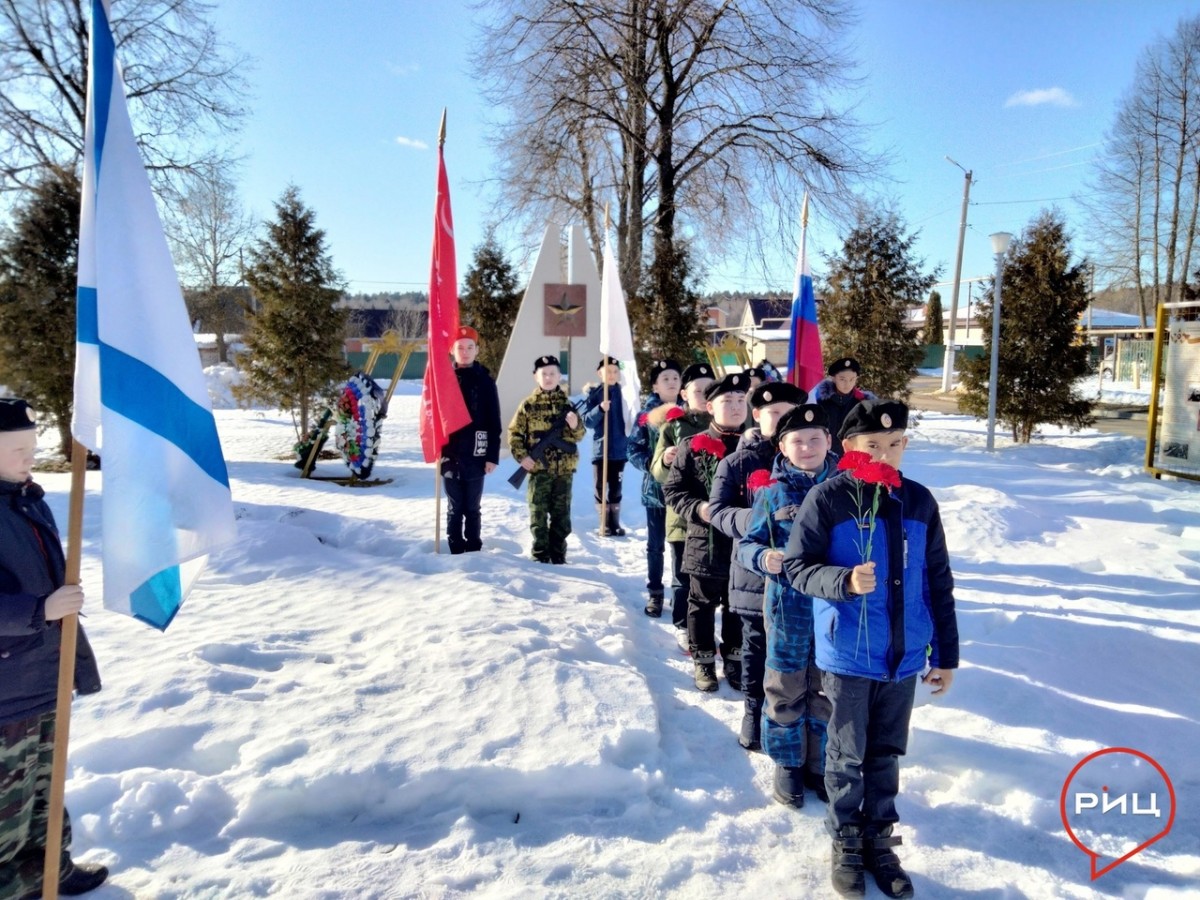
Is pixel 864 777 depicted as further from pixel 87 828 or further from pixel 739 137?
pixel 739 137

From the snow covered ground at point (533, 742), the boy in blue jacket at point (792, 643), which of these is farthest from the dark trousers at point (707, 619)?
the boy in blue jacket at point (792, 643)

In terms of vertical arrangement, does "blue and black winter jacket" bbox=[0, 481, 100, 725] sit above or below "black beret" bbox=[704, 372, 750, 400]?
below

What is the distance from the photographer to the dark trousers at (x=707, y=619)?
13.6 ft

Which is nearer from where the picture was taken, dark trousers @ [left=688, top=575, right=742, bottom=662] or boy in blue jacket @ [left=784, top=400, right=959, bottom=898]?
boy in blue jacket @ [left=784, top=400, right=959, bottom=898]

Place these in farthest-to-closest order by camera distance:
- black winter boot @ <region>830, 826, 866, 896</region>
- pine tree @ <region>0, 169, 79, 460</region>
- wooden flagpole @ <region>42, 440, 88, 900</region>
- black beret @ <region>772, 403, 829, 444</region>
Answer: pine tree @ <region>0, 169, 79, 460</region> < black beret @ <region>772, 403, 829, 444</region> < black winter boot @ <region>830, 826, 866, 896</region> < wooden flagpole @ <region>42, 440, 88, 900</region>

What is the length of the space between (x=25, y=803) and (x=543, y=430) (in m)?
4.46

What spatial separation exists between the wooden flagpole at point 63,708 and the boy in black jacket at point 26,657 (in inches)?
3.0

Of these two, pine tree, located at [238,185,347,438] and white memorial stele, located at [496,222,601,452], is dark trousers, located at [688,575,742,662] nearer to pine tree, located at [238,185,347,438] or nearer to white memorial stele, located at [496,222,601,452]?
white memorial stele, located at [496,222,601,452]

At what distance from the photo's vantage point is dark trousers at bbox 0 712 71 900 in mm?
2291

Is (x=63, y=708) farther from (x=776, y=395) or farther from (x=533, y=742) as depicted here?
(x=776, y=395)

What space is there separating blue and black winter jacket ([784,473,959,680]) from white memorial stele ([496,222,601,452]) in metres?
9.24

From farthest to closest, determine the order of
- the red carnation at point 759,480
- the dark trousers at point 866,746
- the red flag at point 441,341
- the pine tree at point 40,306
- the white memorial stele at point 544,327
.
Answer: the white memorial stele at point 544,327 < the pine tree at point 40,306 < the red flag at point 441,341 < the red carnation at point 759,480 < the dark trousers at point 866,746

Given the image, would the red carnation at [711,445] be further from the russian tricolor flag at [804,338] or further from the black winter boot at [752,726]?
the russian tricolor flag at [804,338]

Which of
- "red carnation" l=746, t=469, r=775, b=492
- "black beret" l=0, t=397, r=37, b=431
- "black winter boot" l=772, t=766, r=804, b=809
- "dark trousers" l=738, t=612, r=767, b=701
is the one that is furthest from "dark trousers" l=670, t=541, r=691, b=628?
"black beret" l=0, t=397, r=37, b=431
